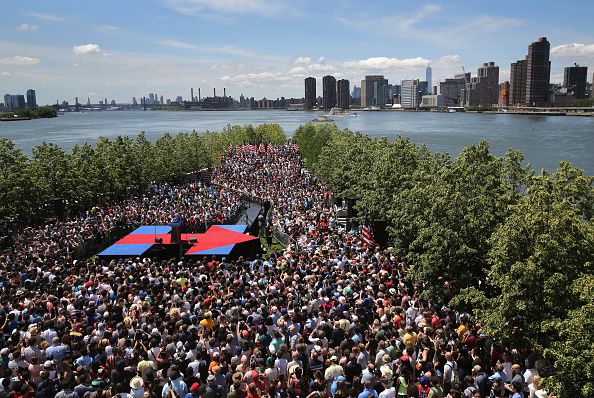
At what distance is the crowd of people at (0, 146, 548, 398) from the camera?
31.6ft

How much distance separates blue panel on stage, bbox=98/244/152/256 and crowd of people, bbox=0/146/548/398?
266cm

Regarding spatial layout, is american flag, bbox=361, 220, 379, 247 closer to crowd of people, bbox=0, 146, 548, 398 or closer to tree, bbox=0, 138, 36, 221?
crowd of people, bbox=0, 146, 548, 398

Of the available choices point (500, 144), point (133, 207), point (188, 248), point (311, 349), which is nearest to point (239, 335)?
point (311, 349)

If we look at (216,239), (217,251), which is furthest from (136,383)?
(216,239)

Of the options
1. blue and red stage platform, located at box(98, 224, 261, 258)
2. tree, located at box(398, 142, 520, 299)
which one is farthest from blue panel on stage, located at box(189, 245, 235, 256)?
tree, located at box(398, 142, 520, 299)

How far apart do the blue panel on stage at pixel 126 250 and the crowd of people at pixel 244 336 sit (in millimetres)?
2655

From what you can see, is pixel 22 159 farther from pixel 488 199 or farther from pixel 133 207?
pixel 488 199

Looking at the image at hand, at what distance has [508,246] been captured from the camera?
1236 cm

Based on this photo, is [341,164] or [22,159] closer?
[22,159]

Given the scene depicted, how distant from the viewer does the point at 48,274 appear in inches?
697

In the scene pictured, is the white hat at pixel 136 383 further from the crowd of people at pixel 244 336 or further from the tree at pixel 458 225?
the tree at pixel 458 225

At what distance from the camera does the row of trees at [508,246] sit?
1041cm

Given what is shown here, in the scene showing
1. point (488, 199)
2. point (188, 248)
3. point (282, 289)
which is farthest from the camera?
point (188, 248)

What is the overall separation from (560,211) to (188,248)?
54.2 ft
